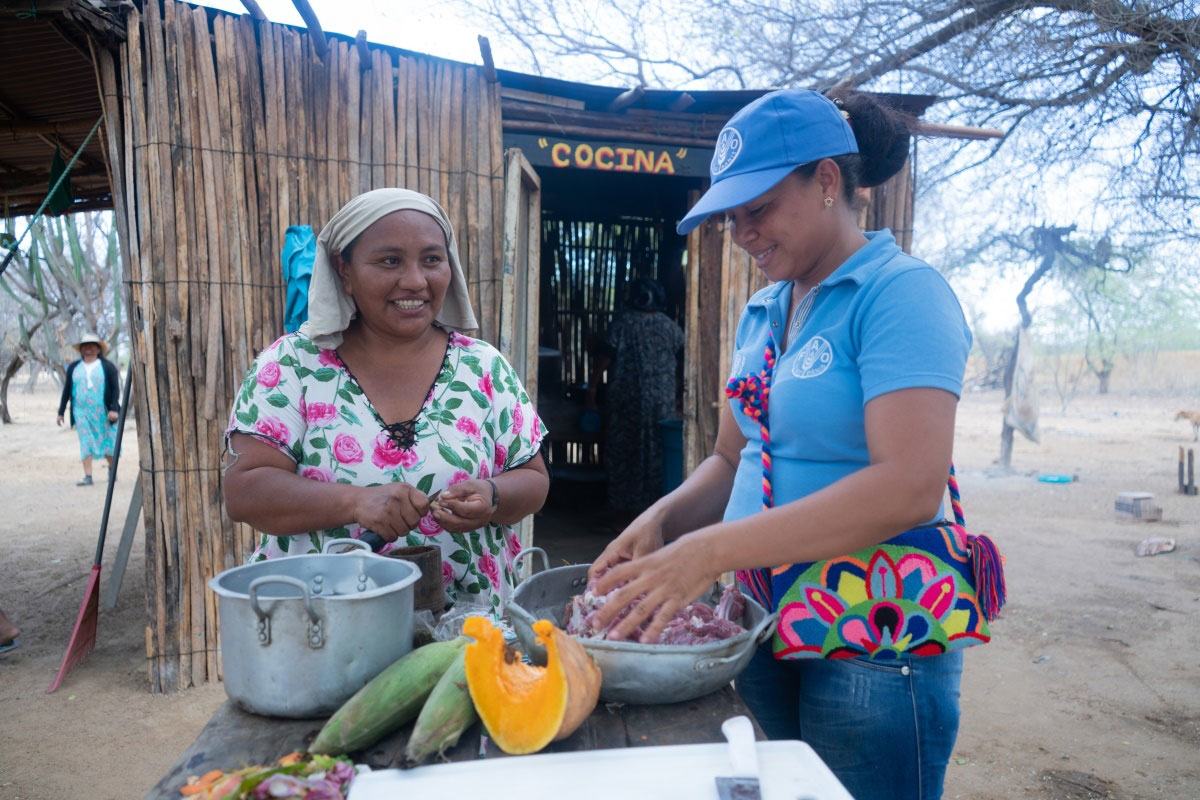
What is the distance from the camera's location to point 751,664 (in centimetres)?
189

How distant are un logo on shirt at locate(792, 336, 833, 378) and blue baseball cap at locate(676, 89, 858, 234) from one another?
31cm

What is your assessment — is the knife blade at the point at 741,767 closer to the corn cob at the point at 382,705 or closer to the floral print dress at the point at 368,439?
the corn cob at the point at 382,705

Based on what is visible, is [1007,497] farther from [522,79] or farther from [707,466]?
[707,466]

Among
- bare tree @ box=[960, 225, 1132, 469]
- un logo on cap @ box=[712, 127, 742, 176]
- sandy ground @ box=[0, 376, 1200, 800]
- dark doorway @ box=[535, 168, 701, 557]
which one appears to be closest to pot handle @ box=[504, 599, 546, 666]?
un logo on cap @ box=[712, 127, 742, 176]

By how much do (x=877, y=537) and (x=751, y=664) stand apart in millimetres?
590

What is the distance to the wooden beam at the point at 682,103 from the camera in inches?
208

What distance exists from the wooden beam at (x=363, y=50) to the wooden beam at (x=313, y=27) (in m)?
0.17

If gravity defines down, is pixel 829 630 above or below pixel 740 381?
below

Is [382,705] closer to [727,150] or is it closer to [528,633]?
[528,633]

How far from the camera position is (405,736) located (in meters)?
1.41

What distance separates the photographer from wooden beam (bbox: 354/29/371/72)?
462cm

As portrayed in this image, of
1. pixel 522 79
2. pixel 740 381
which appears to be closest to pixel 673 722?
pixel 740 381

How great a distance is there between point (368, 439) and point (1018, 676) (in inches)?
185

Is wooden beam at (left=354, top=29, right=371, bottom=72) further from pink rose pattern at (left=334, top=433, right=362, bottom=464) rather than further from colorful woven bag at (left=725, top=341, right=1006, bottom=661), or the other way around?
colorful woven bag at (left=725, top=341, right=1006, bottom=661)
